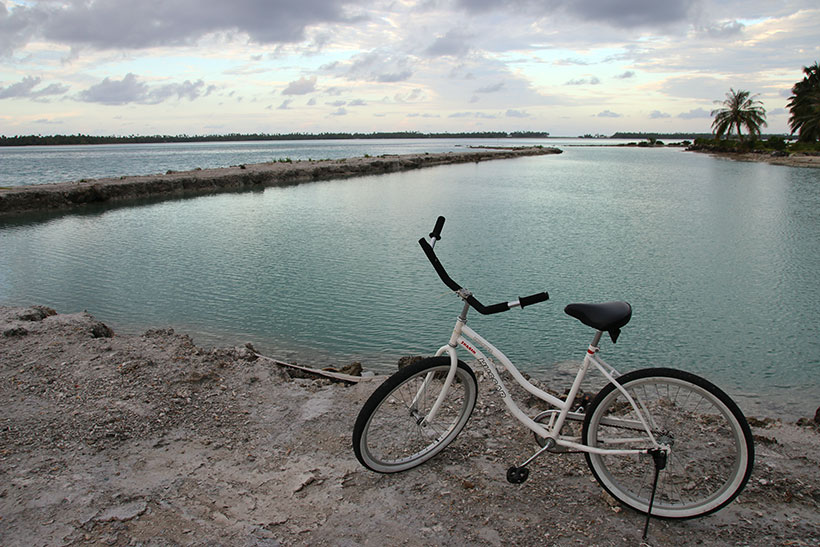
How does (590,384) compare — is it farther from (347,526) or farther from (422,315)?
(347,526)

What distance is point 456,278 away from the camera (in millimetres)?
11562

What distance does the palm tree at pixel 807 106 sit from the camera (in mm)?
65125

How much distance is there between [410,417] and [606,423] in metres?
1.28

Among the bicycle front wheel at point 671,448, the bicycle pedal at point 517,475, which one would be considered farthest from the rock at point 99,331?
the bicycle front wheel at point 671,448

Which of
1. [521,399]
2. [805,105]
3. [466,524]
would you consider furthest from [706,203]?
[805,105]

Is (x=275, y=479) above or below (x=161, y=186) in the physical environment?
below

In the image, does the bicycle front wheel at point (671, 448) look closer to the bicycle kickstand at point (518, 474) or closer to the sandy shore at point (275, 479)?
the sandy shore at point (275, 479)

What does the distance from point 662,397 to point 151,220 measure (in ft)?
74.8

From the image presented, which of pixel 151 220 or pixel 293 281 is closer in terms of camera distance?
pixel 293 281

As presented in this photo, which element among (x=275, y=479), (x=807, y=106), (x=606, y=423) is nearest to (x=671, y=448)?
(x=606, y=423)

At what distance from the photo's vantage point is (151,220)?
2228 cm

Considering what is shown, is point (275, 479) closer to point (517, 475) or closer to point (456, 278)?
point (517, 475)

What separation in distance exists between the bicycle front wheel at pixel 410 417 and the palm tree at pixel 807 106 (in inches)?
3081

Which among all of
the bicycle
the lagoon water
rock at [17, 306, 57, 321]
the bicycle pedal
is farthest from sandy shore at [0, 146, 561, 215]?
the bicycle pedal
